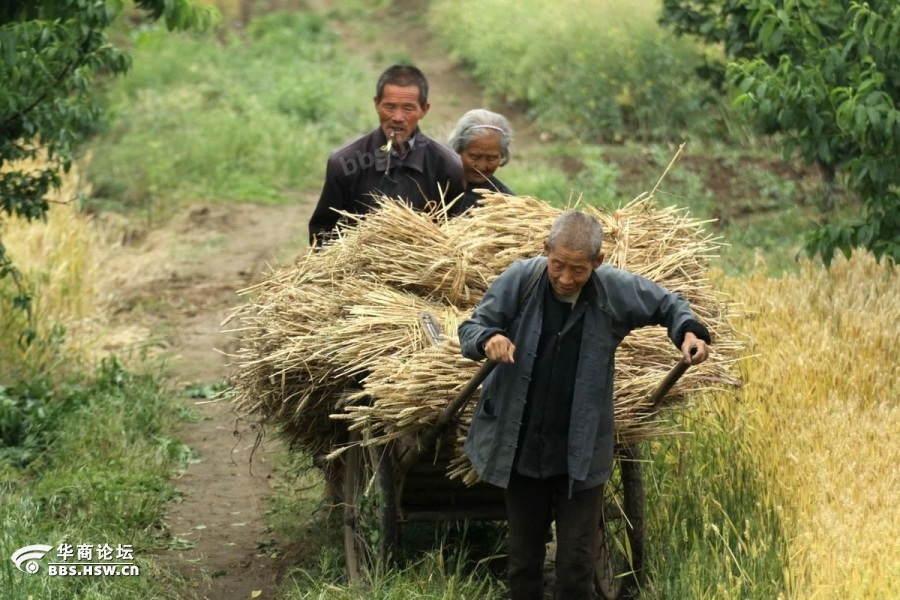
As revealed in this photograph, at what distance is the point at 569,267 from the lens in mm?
4496

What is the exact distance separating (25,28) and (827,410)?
398 centimetres

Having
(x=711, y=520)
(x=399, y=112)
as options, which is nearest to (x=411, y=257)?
(x=399, y=112)

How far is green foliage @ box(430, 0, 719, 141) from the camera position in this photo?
1606cm

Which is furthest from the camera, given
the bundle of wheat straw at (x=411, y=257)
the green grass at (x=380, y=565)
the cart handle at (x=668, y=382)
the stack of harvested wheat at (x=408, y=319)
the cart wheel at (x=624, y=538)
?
the bundle of wheat straw at (x=411, y=257)

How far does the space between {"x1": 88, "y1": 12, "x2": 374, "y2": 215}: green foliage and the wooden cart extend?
29.3ft

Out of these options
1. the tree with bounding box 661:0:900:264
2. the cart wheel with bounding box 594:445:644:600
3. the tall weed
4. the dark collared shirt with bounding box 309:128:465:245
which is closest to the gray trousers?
the cart wheel with bounding box 594:445:644:600

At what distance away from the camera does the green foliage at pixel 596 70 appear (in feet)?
52.7

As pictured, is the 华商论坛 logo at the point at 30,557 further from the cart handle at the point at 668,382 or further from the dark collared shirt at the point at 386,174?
the cart handle at the point at 668,382

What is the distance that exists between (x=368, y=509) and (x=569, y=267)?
1.49 metres

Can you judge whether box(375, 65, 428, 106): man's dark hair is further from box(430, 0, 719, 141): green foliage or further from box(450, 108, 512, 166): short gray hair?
box(430, 0, 719, 141): green foliage

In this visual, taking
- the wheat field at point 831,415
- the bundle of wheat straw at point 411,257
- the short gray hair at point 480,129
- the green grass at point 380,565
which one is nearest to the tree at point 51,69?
the short gray hair at point 480,129

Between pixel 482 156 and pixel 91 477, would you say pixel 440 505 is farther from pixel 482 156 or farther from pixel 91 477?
pixel 91 477

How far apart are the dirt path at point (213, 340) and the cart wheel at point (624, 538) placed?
152cm

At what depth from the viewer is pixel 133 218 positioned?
1380cm
